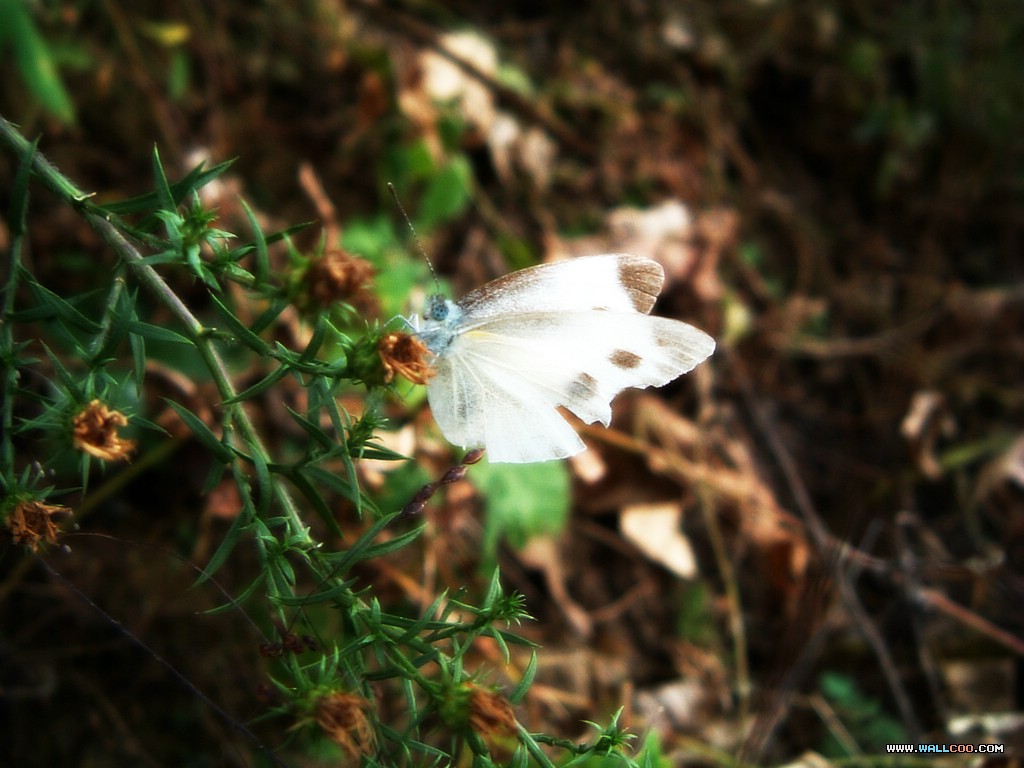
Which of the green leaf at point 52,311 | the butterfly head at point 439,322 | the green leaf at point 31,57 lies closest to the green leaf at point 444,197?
the green leaf at point 31,57

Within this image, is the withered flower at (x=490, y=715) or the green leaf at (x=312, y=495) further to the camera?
the green leaf at (x=312, y=495)

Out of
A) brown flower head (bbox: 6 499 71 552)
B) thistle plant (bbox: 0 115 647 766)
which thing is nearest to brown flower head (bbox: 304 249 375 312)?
thistle plant (bbox: 0 115 647 766)

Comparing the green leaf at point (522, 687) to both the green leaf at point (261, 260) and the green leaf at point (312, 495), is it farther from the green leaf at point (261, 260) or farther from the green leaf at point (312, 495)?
the green leaf at point (261, 260)

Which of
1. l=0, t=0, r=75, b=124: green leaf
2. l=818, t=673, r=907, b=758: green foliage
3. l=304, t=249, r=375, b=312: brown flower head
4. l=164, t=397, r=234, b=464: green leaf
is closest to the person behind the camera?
l=304, t=249, r=375, b=312: brown flower head

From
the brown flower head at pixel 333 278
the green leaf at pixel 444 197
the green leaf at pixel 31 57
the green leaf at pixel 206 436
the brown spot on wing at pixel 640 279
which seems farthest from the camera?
the green leaf at pixel 444 197

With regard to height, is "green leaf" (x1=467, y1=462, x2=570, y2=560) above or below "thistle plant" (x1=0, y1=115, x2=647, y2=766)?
below

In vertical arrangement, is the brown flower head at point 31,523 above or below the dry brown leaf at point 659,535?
above

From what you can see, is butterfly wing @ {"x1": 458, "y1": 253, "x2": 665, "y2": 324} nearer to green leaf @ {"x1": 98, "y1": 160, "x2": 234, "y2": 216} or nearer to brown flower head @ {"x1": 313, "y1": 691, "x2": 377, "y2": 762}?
green leaf @ {"x1": 98, "y1": 160, "x2": 234, "y2": 216}

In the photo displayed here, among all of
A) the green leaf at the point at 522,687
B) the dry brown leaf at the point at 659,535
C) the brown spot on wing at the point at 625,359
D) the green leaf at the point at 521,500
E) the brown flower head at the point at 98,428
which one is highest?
the brown flower head at the point at 98,428

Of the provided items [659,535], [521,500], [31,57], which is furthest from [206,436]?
[659,535]
